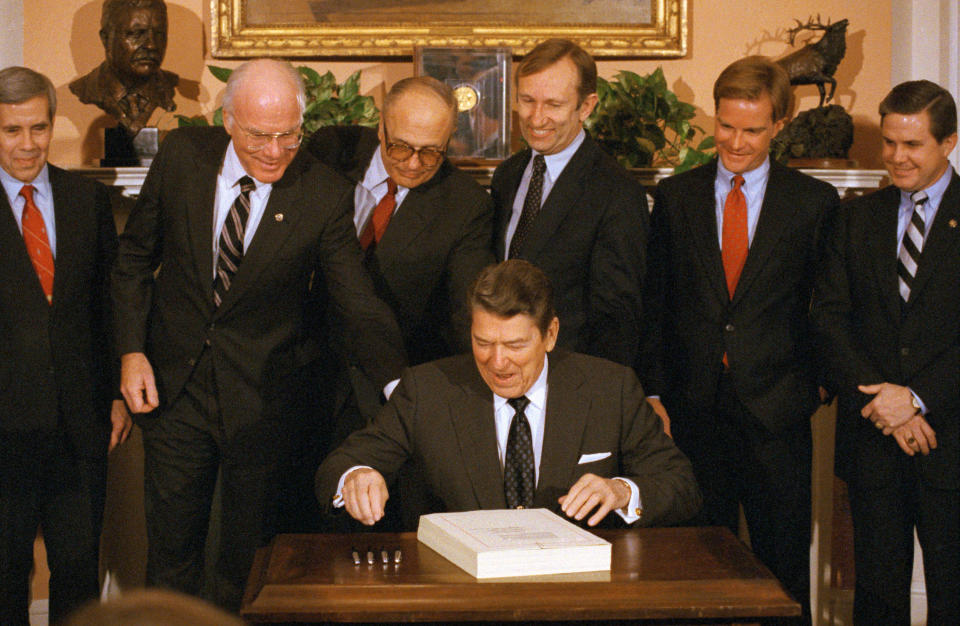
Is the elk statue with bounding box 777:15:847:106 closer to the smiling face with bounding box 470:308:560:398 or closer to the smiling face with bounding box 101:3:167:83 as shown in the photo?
the smiling face with bounding box 470:308:560:398

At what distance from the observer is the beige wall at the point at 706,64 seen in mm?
4488

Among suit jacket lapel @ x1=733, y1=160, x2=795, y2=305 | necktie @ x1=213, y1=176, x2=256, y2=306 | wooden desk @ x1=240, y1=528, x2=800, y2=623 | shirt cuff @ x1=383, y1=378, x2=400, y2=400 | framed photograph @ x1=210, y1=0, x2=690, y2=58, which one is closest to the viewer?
wooden desk @ x1=240, y1=528, x2=800, y2=623

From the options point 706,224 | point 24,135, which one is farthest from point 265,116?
point 706,224

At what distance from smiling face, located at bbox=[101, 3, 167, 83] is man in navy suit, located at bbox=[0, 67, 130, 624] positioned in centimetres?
72

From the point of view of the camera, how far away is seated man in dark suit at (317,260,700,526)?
2.55 meters


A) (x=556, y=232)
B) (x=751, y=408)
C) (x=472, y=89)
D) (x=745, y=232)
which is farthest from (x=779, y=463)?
(x=472, y=89)

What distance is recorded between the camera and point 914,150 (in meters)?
3.17

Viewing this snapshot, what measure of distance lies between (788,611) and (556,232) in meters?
1.60

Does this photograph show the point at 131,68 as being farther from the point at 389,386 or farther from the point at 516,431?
the point at 516,431

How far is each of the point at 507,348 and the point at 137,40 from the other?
2.09 meters

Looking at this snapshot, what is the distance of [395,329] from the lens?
3.17m

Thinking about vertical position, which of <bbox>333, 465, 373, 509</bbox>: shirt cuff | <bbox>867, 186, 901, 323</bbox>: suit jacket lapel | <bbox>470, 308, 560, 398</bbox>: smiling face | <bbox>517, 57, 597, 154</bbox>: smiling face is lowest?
<bbox>333, 465, 373, 509</bbox>: shirt cuff

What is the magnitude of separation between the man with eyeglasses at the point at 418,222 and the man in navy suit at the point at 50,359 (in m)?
0.76

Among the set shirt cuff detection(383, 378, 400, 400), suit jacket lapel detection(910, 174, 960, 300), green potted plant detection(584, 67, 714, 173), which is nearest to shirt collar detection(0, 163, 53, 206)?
shirt cuff detection(383, 378, 400, 400)
